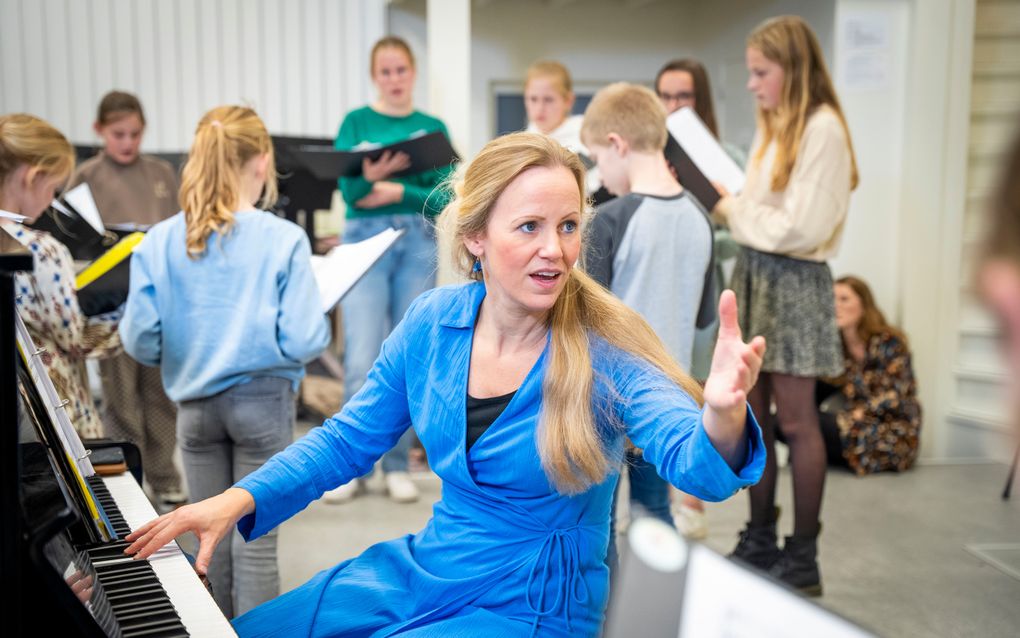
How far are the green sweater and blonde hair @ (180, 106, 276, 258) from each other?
131 cm

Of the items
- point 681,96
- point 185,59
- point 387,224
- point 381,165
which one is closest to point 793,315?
point 681,96

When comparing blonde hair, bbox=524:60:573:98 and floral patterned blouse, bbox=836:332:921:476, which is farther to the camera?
floral patterned blouse, bbox=836:332:921:476

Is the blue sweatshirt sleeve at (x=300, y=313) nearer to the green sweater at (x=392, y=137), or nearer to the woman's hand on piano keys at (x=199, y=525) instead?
the woman's hand on piano keys at (x=199, y=525)

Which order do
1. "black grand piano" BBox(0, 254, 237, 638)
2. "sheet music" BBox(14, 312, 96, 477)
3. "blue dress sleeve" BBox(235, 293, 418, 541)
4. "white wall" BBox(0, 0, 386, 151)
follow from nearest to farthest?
"black grand piano" BBox(0, 254, 237, 638) → "sheet music" BBox(14, 312, 96, 477) → "blue dress sleeve" BBox(235, 293, 418, 541) → "white wall" BBox(0, 0, 386, 151)

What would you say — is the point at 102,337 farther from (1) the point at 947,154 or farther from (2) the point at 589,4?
(2) the point at 589,4

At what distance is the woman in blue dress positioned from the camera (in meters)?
1.43

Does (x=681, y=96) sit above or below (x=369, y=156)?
above

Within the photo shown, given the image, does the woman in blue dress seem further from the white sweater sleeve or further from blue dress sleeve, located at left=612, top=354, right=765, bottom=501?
the white sweater sleeve

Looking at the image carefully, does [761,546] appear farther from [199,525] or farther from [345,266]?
[199,525]

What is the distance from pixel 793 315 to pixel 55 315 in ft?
6.62

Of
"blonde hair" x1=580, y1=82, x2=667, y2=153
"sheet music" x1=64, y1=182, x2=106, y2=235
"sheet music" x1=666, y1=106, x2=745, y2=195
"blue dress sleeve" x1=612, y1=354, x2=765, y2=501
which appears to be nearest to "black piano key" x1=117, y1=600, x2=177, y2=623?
"blue dress sleeve" x1=612, y1=354, x2=765, y2=501

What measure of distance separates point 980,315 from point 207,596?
1.08 m

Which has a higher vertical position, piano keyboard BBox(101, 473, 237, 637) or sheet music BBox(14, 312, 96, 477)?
sheet music BBox(14, 312, 96, 477)

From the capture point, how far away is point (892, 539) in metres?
3.46
